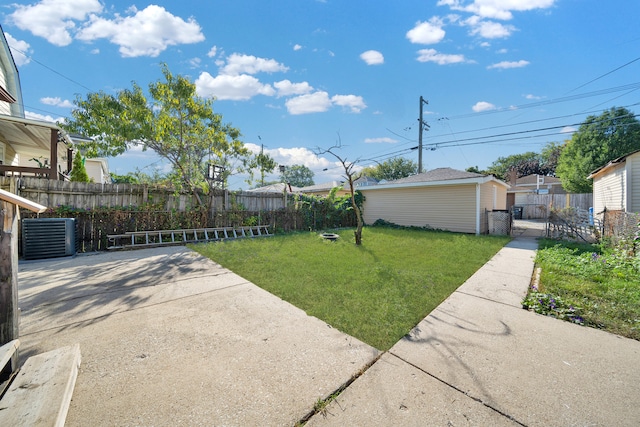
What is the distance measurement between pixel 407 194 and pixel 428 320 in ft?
35.0

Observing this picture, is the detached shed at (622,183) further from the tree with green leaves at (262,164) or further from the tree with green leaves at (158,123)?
the tree with green leaves at (158,123)

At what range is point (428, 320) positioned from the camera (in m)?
2.81

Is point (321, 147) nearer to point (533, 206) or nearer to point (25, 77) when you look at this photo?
point (25, 77)

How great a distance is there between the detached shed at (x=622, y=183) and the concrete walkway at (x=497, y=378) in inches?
321

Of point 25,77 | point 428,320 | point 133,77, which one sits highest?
point 25,77

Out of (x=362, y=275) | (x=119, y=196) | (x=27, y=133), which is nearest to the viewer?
(x=362, y=275)

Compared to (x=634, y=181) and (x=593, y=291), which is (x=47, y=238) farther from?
(x=634, y=181)

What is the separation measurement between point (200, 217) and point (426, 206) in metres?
10.2

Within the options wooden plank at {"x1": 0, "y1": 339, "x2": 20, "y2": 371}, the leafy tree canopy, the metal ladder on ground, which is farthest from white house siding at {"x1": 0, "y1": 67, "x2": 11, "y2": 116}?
the leafy tree canopy

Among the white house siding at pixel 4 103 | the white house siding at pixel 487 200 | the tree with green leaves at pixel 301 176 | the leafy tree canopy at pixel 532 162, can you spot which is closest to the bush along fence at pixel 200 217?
the white house siding at pixel 4 103

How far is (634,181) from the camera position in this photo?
7246mm

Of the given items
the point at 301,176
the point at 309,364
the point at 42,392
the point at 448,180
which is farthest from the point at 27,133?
the point at 301,176

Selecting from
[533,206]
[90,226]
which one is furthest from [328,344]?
[533,206]

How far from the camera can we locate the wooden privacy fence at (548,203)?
17.9 m
